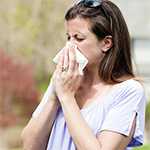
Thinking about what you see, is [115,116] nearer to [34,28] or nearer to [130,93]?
[130,93]

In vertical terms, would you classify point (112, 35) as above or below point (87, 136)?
above

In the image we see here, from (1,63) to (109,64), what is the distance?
1121 centimetres

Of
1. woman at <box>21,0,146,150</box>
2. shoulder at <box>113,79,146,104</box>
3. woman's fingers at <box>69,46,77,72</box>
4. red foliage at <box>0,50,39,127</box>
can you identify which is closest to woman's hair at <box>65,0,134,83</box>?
woman at <box>21,0,146,150</box>

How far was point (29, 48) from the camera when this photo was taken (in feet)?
64.6

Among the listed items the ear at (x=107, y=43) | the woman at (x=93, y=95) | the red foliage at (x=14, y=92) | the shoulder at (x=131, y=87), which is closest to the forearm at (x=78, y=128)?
the woman at (x=93, y=95)

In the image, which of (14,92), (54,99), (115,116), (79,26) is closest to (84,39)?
(79,26)

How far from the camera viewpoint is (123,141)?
2305mm

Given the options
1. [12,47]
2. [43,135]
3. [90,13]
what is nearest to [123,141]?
[43,135]

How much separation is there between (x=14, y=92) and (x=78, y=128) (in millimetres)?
11049

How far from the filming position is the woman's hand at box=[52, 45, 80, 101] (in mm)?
2500

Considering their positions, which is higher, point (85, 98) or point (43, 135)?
point (85, 98)

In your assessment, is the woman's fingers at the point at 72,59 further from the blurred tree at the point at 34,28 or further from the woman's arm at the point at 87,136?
the blurred tree at the point at 34,28

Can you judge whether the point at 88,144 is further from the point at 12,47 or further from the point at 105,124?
the point at 12,47

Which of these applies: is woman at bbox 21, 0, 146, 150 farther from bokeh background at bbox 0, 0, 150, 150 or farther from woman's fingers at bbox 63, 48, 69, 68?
bokeh background at bbox 0, 0, 150, 150
